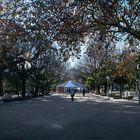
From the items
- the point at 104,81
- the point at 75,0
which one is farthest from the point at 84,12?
the point at 104,81

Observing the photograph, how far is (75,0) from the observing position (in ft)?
54.6

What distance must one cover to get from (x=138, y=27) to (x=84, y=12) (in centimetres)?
371

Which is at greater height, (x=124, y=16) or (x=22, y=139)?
(x=124, y=16)

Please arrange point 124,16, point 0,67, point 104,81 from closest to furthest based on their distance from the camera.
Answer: point 124,16 → point 0,67 → point 104,81

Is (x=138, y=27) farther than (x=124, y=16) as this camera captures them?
Yes

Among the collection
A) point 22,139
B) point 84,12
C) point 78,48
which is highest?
point 84,12

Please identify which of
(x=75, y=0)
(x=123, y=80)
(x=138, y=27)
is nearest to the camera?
(x=75, y=0)

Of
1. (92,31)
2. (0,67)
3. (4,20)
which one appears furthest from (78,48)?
(0,67)

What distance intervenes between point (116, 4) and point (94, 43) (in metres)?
3.74

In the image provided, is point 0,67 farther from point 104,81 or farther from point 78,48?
point 78,48

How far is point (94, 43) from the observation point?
2050cm

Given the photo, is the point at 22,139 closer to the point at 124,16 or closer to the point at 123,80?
the point at 124,16

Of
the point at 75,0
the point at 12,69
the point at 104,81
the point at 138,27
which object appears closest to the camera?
the point at 75,0

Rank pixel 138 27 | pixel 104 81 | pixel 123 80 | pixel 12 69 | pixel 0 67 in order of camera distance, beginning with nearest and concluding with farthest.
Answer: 1. pixel 138 27
2. pixel 0 67
3. pixel 12 69
4. pixel 123 80
5. pixel 104 81
